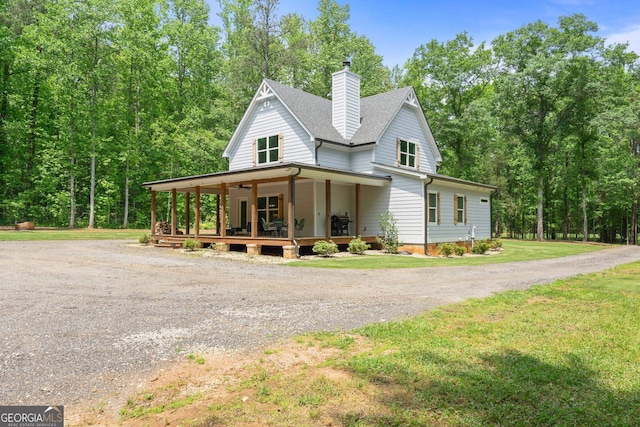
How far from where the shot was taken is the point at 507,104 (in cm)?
3005

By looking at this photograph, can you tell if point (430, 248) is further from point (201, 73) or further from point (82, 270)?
point (201, 73)

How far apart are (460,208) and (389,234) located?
4956 mm

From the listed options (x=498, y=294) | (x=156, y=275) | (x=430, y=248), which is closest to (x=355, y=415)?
(x=498, y=294)

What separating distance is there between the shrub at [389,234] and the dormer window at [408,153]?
427cm

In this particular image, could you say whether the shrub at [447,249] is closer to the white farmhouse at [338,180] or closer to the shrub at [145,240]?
the white farmhouse at [338,180]

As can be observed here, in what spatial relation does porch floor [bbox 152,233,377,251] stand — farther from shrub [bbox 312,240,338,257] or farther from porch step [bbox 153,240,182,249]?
shrub [bbox 312,240,338,257]

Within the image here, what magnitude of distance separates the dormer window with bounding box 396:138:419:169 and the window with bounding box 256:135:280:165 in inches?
258

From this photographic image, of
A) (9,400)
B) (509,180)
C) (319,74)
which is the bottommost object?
(9,400)

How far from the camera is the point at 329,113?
22203mm

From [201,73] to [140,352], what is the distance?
1493 inches

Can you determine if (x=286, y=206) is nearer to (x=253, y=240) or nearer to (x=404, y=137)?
(x=253, y=240)

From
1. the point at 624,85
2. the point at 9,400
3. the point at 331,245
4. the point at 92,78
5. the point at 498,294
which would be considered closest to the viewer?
the point at 9,400

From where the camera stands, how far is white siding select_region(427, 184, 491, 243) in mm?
18219

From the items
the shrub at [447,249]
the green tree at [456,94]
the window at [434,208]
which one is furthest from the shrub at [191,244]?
the green tree at [456,94]
